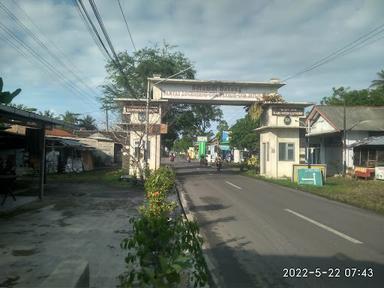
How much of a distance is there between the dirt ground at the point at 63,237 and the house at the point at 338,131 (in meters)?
21.8

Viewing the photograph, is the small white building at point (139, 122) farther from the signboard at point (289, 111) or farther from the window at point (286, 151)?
the window at point (286, 151)

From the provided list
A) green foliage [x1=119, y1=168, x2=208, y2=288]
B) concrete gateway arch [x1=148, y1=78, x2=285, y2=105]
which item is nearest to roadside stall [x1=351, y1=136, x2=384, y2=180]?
concrete gateway arch [x1=148, y1=78, x2=285, y2=105]

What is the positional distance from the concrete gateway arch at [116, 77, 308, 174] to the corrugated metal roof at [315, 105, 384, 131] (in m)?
8.08

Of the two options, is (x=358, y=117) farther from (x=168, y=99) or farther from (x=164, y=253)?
(x=164, y=253)

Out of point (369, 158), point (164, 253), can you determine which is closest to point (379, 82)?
point (369, 158)

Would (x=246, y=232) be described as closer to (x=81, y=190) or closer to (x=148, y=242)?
(x=148, y=242)

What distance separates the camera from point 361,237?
10.8 m

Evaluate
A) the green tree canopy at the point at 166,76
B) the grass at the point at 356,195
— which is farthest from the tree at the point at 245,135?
the grass at the point at 356,195

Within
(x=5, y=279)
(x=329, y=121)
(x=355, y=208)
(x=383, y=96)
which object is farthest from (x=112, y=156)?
(x=5, y=279)

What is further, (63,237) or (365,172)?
(365,172)

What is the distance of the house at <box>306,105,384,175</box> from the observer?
117ft

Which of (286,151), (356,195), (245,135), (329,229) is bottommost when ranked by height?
(329,229)
